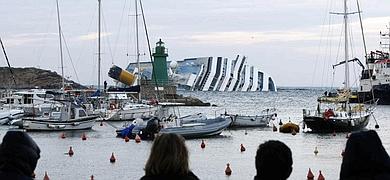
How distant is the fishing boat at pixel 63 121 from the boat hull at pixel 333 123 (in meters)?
15.3

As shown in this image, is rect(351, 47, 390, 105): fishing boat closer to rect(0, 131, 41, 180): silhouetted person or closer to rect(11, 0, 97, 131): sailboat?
rect(11, 0, 97, 131): sailboat

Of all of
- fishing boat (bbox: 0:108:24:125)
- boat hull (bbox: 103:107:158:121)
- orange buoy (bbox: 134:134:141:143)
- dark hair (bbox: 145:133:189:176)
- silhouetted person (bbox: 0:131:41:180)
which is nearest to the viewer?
dark hair (bbox: 145:133:189:176)

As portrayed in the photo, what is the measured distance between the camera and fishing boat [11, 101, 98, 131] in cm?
5288

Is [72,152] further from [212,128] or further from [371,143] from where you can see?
[371,143]

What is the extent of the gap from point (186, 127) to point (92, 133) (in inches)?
376

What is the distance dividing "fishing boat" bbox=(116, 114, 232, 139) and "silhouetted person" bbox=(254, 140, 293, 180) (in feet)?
123

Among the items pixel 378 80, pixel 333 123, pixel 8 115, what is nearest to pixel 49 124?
pixel 8 115

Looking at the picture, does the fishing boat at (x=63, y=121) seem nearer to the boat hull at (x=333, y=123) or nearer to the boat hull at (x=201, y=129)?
the boat hull at (x=201, y=129)

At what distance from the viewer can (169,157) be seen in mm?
6250

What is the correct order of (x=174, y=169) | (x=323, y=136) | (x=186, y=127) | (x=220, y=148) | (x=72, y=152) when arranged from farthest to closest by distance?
(x=323, y=136) < (x=186, y=127) < (x=220, y=148) < (x=72, y=152) < (x=174, y=169)

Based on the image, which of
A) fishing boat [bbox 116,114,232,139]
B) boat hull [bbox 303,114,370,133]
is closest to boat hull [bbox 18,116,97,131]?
fishing boat [bbox 116,114,232,139]

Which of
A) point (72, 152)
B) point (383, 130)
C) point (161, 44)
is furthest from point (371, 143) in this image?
point (161, 44)

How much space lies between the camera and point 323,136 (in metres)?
49.0

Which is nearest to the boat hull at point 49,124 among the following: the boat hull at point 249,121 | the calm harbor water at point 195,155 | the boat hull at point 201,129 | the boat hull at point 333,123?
the calm harbor water at point 195,155
